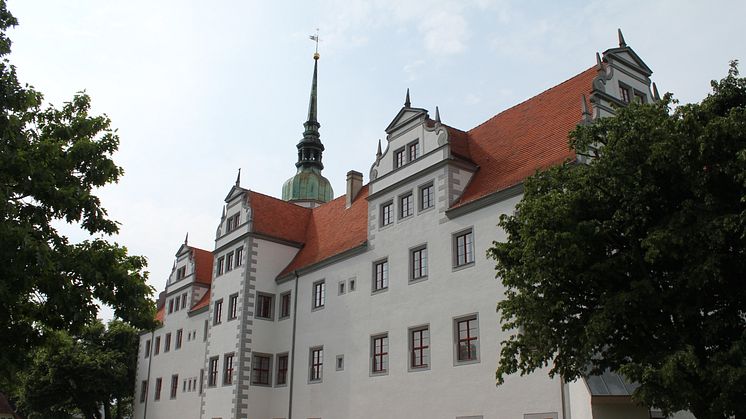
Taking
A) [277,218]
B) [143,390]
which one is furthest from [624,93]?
[143,390]

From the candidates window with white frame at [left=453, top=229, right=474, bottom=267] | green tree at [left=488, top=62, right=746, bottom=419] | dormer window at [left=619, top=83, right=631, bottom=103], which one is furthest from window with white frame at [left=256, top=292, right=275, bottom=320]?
green tree at [left=488, top=62, right=746, bottom=419]

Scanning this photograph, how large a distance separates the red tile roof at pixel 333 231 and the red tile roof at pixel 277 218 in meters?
0.50

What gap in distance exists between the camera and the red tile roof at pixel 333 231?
32.5m

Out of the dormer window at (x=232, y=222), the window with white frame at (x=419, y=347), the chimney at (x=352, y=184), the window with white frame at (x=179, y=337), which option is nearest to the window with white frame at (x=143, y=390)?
the window with white frame at (x=179, y=337)

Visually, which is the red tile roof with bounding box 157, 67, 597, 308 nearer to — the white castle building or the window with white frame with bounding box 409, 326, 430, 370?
the white castle building

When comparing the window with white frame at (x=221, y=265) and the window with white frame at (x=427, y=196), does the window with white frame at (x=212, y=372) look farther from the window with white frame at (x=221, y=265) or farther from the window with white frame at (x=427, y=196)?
the window with white frame at (x=427, y=196)

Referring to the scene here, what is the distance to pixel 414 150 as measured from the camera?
28.3m

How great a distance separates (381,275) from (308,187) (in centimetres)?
A: 2832

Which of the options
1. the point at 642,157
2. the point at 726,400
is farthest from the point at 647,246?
the point at 726,400

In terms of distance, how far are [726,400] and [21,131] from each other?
1346cm

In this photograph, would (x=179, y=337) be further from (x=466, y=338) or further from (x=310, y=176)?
(x=466, y=338)

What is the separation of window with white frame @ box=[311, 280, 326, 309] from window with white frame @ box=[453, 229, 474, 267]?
896 centimetres

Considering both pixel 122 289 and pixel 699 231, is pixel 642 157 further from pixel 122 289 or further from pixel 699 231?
pixel 122 289

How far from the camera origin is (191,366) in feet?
142
